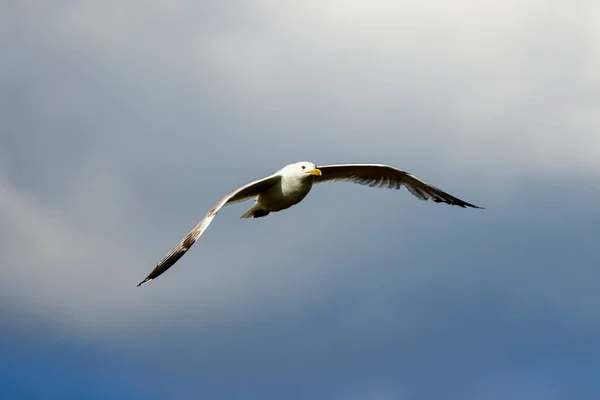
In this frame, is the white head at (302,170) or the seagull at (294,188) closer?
the seagull at (294,188)

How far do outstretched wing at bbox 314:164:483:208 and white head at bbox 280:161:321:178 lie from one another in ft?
8.65

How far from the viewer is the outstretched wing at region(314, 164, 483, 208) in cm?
2969

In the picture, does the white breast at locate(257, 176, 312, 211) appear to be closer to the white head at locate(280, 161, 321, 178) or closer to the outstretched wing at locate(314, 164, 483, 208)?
the white head at locate(280, 161, 321, 178)

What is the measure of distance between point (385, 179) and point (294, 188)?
5594mm

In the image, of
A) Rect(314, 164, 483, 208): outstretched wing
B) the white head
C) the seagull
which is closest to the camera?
the seagull

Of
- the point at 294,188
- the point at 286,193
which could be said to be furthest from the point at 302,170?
the point at 286,193

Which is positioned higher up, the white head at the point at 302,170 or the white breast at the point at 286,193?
the white head at the point at 302,170

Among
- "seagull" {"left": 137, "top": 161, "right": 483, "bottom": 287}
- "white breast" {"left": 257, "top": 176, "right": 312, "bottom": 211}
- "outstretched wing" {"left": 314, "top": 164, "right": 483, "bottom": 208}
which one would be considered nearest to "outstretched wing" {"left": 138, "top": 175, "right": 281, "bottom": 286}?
"seagull" {"left": 137, "top": 161, "right": 483, "bottom": 287}

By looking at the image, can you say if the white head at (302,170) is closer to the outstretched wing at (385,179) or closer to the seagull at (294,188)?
the seagull at (294,188)

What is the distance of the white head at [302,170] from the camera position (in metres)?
26.1

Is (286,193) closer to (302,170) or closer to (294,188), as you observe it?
(294,188)

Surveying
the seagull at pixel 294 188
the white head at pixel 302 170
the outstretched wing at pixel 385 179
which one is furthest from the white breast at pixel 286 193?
the outstretched wing at pixel 385 179

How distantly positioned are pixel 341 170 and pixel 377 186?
1.88 meters

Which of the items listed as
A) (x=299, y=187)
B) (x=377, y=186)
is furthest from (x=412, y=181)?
(x=299, y=187)
